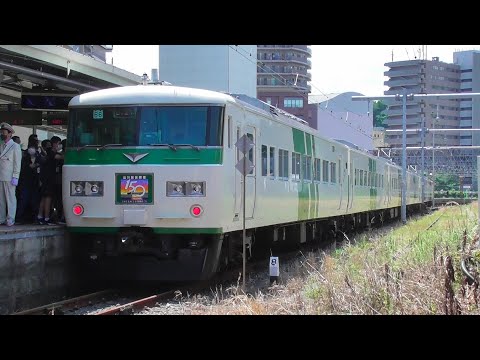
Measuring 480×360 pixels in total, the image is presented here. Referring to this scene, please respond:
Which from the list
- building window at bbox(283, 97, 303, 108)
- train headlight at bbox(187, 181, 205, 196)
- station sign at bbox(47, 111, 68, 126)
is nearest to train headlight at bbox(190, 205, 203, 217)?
train headlight at bbox(187, 181, 205, 196)

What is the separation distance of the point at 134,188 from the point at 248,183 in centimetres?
214

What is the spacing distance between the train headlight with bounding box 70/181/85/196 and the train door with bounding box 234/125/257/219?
2330 millimetres

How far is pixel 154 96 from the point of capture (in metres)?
10.6

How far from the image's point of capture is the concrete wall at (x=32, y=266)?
30.9 feet

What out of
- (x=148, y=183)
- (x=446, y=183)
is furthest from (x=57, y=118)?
(x=446, y=183)

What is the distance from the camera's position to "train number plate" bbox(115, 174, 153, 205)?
1027 centimetres

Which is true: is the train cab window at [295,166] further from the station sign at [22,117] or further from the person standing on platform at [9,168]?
the station sign at [22,117]

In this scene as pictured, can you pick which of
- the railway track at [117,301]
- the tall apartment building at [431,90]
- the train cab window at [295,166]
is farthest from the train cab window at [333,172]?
the tall apartment building at [431,90]

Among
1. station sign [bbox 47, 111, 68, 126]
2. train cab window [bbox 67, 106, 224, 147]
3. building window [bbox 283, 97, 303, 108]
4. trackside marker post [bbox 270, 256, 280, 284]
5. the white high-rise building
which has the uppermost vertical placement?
building window [bbox 283, 97, 303, 108]

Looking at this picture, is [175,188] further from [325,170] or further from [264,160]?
[325,170]

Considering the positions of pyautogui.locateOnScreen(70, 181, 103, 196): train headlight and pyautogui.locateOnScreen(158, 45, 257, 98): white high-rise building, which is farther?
pyautogui.locateOnScreen(158, 45, 257, 98): white high-rise building

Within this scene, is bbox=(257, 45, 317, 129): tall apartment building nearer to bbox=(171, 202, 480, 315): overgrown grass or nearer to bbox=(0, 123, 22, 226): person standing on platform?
bbox=(0, 123, 22, 226): person standing on platform
